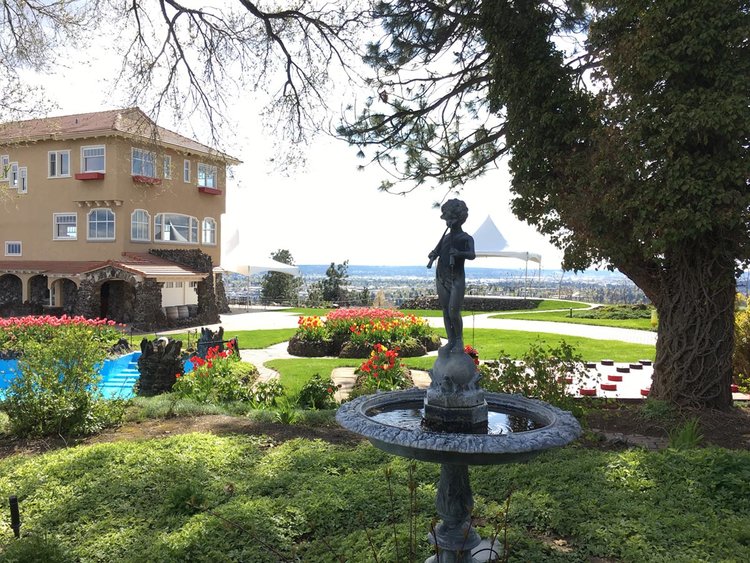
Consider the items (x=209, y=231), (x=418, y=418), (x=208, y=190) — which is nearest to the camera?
(x=418, y=418)

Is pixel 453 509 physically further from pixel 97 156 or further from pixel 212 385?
pixel 97 156

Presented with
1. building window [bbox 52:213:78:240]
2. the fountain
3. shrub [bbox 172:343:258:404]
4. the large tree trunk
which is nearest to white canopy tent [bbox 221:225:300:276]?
building window [bbox 52:213:78:240]

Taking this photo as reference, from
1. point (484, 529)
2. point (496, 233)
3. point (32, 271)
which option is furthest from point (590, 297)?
point (484, 529)

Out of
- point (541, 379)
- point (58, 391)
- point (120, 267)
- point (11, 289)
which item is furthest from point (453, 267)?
point (11, 289)

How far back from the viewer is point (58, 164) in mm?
26609

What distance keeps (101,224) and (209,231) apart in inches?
244

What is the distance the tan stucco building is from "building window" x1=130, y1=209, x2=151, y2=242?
5 cm

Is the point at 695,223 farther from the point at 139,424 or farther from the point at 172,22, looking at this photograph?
the point at 172,22

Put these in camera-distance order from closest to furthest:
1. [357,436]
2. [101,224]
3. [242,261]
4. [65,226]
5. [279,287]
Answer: [357,436] < [101,224] < [65,226] < [242,261] < [279,287]

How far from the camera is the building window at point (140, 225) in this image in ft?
86.9

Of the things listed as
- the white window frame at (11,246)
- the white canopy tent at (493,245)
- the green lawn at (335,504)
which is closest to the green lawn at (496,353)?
the green lawn at (335,504)

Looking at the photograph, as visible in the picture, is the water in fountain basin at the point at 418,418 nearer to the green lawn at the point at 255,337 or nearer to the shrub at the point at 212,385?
the shrub at the point at 212,385

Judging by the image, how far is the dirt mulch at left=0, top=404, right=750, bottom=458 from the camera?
709 centimetres

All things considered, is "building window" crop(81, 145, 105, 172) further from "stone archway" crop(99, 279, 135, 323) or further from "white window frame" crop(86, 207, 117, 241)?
"stone archway" crop(99, 279, 135, 323)
